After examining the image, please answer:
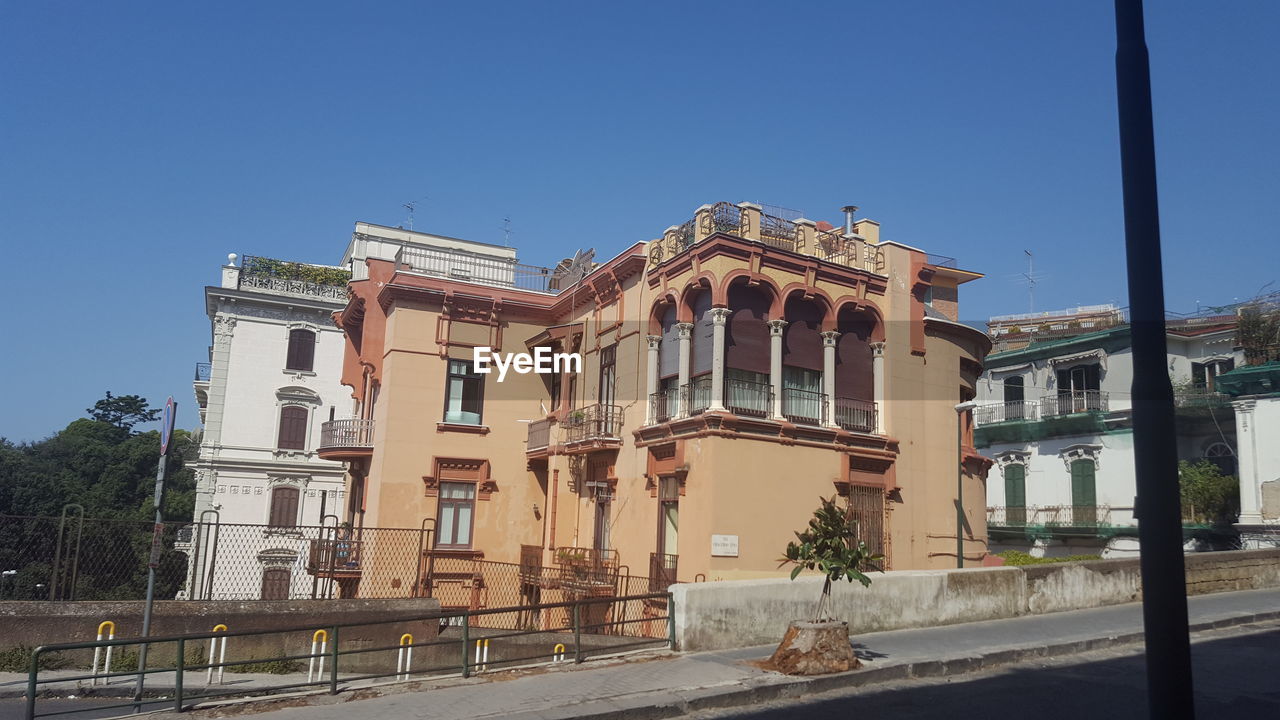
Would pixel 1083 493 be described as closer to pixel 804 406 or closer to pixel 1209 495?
pixel 1209 495

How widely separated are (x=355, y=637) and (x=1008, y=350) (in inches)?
1443

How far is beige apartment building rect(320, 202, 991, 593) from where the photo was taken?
19.7 m

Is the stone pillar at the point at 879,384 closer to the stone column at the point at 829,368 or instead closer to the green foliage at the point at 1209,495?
A: the stone column at the point at 829,368

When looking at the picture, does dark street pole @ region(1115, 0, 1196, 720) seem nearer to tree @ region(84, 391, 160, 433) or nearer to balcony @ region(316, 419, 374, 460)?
balcony @ region(316, 419, 374, 460)

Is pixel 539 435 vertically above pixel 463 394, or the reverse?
pixel 463 394

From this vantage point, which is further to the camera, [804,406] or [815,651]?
[804,406]

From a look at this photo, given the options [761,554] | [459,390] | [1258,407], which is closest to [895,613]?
[761,554]

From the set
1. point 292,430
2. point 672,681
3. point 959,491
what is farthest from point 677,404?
point 292,430

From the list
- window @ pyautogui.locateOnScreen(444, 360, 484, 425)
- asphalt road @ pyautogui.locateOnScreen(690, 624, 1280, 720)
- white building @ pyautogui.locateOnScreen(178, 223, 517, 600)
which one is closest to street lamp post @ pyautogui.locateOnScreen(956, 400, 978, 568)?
asphalt road @ pyautogui.locateOnScreen(690, 624, 1280, 720)

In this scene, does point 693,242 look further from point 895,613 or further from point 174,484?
point 174,484

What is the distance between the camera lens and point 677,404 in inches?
804

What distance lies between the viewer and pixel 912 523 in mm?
22219

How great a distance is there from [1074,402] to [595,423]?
987 inches

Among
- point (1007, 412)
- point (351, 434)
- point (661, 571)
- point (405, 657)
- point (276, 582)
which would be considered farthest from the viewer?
point (1007, 412)
